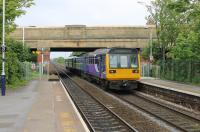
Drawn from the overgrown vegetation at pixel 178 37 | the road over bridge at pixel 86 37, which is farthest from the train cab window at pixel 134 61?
the road over bridge at pixel 86 37

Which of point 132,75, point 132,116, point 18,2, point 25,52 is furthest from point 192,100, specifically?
point 25,52

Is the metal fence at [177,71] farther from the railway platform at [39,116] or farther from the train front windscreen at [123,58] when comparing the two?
the railway platform at [39,116]

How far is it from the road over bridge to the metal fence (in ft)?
38.5

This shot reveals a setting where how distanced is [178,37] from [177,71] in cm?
321

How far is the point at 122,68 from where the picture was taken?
101 ft

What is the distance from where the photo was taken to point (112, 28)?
63594 millimetres

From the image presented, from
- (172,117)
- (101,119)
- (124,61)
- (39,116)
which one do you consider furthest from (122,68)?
(39,116)

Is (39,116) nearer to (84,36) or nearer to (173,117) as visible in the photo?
(173,117)

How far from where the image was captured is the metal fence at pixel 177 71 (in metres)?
36.6

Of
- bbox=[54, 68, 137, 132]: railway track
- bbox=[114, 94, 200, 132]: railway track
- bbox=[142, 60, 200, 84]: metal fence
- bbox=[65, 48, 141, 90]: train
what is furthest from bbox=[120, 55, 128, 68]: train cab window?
bbox=[142, 60, 200, 84]: metal fence

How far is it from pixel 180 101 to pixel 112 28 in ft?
131

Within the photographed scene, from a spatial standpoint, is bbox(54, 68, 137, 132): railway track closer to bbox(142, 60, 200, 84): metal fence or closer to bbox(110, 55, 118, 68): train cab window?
bbox(110, 55, 118, 68): train cab window

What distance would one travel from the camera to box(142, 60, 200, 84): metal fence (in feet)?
120

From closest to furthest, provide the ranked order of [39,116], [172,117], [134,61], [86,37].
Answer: [39,116], [172,117], [134,61], [86,37]
